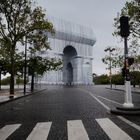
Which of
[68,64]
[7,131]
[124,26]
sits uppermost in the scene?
[68,64]

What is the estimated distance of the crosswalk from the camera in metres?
7.41

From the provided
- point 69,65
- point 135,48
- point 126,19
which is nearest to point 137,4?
point 135,48

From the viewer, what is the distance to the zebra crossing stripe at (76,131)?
7.40 m

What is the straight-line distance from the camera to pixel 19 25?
29703 mm

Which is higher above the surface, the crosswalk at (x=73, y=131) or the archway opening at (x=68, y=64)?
the archway opening at (x=68, y=64)

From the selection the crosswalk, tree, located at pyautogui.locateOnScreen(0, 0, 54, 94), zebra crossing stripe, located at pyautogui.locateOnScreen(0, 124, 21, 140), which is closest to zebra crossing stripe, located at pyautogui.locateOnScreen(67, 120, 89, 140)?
the crosswalk

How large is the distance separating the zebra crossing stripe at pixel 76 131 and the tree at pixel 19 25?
64.0 ft

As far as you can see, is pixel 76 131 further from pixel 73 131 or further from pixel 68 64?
pixel 68 64

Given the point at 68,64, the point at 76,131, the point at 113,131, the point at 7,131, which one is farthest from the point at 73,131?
the point at 68,64

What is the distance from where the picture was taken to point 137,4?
1265 inches

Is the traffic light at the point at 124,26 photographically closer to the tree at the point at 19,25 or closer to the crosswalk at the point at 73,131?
the crosswalk at the point at 73,131

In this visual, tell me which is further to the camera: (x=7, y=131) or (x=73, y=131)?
(x=7, y=131)

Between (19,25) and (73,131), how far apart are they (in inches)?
899

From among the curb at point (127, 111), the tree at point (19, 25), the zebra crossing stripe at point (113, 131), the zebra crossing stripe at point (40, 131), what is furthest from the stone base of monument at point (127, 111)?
the tree at point (19, 25)
